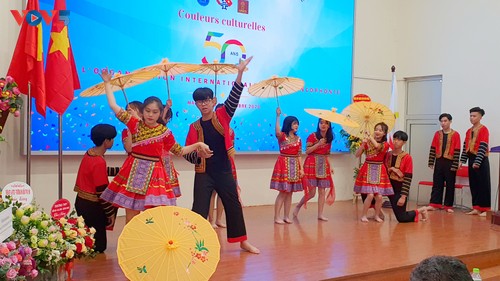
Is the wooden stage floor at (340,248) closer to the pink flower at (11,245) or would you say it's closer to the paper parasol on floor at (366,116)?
the paper parasol on floor at (366,116)

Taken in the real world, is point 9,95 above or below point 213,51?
below

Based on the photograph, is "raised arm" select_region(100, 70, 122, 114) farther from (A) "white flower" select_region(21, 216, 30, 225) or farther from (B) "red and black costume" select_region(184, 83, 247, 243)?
(A) "white flower" select_region(21, 216, 30, 225)

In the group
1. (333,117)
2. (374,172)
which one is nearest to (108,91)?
(333,117)

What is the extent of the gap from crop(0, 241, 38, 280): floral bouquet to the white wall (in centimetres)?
348

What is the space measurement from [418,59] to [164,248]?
699 cm

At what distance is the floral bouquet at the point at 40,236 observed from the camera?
274cm

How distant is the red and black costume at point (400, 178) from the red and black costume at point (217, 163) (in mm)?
2751

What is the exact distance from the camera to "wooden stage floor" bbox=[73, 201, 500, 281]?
401 centimetres

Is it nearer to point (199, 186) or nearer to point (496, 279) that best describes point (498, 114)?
point (496, 279)

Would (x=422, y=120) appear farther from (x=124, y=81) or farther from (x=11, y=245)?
(x=11, y=245)

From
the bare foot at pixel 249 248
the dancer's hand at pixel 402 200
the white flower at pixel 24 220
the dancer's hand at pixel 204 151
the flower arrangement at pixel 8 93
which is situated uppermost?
the flower arrangement at pixel 8 93

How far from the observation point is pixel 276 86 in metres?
5.68

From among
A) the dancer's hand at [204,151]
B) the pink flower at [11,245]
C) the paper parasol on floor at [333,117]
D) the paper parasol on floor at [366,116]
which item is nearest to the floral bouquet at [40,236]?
the pink flower at [11,245]

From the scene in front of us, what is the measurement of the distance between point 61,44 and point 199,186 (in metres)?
1.71
